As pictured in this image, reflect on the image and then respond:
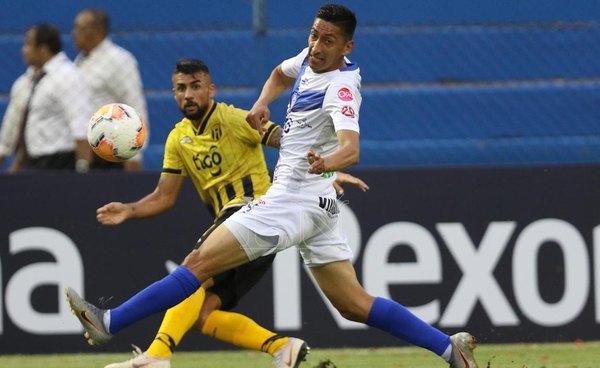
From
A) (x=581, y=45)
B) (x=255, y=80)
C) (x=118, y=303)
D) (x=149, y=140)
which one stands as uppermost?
(x=581, y=45)

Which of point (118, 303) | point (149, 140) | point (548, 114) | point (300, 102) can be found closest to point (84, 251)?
point (118, 303)

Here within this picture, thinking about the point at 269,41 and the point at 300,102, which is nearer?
the point at 300,102

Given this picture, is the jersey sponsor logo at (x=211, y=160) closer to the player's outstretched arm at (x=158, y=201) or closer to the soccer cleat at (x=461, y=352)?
the player's outstretched arm at (x=158, y=201)

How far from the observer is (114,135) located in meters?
6.63

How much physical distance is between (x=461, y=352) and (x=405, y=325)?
1.02ft

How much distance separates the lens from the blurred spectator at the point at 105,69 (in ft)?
31.6

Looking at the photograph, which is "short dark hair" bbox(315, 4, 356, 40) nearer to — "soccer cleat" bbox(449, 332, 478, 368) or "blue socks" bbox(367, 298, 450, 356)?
"blue socks" bbox(367, 298, 450, 356)

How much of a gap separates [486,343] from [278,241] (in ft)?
9.43

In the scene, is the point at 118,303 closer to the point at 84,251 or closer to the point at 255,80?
the point at 84,251

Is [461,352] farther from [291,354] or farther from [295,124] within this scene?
[295,124]

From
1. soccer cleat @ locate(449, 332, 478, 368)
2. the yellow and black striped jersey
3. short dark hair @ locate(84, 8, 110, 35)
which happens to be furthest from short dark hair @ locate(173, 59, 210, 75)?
short dark hair @ locate(84, 8, 110, 35)

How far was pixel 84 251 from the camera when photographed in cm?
864

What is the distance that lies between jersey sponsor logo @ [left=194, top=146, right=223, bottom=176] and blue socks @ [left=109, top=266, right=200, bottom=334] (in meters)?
0.98

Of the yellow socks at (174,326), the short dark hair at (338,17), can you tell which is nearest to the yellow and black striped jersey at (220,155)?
the yellow socks at (174,326)
